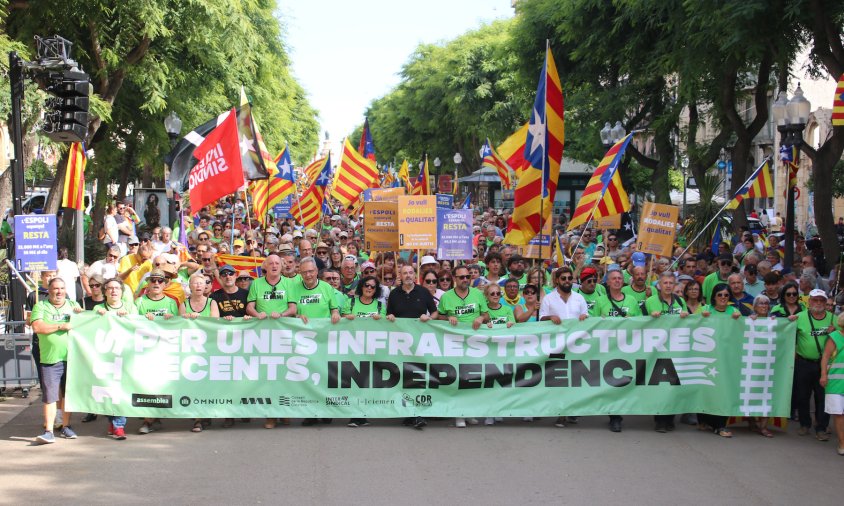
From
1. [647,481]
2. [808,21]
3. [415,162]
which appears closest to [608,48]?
[808,21]

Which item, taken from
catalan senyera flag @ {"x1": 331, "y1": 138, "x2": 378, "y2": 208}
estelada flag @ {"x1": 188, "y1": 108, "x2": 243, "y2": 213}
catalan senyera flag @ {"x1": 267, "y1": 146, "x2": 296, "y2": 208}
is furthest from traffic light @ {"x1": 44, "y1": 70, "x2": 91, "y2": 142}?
catalan senyera flag @ {"x1": 267, "y1": 146, "x2": 296, "y2": 208}

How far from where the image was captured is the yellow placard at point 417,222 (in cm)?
1240

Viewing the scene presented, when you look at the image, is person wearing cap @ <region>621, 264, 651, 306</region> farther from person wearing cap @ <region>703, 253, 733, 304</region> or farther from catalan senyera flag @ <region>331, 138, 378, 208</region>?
catalan senyera flag @ <region>331, 138, 378, 208</region>

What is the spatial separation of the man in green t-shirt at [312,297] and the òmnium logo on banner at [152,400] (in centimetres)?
147

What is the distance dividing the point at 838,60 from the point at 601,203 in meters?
4.36

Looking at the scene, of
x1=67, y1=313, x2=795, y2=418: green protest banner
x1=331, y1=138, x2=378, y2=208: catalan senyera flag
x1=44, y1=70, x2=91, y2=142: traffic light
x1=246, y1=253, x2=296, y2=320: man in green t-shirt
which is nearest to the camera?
x1=67, y1=313, x2=795, y2=418: green protest banner

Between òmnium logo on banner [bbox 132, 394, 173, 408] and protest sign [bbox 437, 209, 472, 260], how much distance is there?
509cm

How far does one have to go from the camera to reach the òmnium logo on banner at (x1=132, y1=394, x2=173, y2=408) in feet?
29.8

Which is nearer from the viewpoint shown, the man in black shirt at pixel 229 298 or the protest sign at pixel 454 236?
the man in black shirt at pixel 229 298

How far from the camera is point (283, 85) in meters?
38.4

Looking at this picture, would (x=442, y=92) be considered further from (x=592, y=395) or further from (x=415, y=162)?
(x=592, y=395)

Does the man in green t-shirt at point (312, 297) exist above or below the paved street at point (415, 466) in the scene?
above

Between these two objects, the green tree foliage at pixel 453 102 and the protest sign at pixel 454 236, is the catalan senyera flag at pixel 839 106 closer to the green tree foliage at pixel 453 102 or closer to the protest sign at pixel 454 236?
the protest sign at pixel 454 236

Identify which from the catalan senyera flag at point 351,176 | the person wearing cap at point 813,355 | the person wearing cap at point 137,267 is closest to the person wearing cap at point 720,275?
the person wearing cap at point 813,355
